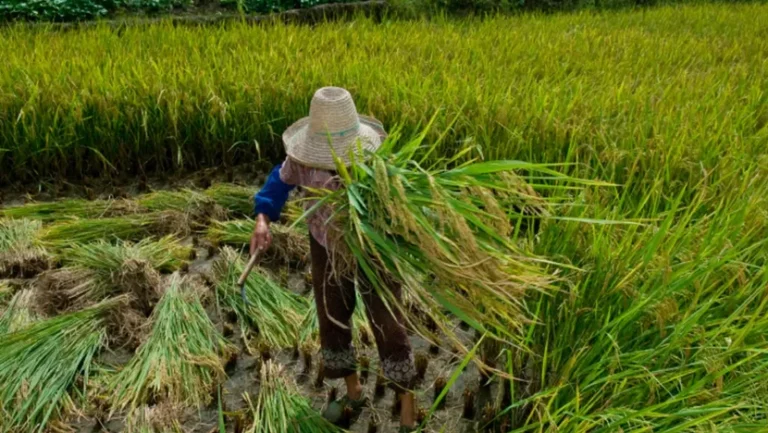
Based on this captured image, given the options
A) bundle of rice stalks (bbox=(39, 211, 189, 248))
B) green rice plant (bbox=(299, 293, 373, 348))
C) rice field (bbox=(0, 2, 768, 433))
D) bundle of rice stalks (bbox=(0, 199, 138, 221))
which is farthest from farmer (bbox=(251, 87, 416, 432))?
bundle of rice stalks (bbox=(0, 199, 138, 221))

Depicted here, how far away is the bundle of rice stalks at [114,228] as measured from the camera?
2.38m

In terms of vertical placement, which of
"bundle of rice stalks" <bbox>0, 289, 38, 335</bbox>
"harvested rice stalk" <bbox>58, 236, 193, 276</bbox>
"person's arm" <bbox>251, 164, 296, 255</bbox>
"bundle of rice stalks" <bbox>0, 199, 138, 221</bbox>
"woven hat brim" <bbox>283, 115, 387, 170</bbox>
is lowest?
"bundle of rice stalks" <bbox>0, 289, 38, 335</bbox>

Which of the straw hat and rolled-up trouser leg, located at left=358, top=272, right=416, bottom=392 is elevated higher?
the straw hat

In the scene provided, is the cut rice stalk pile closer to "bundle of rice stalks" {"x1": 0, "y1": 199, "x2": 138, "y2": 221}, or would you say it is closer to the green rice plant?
"bundle of rice stalks" {"x1": 0, "y1": 199, "x2": 138, "y2": 221}

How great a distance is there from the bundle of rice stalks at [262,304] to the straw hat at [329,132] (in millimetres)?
719

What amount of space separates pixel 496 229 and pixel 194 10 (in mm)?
4232

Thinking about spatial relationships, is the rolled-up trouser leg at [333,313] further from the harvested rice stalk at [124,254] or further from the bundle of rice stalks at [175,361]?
the harvested rice stalk at [124,254]

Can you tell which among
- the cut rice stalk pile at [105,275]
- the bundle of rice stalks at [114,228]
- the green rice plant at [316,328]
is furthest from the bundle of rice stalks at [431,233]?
the bundle of rice stalks at [114,228]

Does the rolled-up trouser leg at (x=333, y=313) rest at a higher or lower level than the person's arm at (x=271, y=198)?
lower

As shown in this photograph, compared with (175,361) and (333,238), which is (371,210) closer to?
(333,238)

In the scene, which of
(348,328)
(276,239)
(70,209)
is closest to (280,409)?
(348,328)

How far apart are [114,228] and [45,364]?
2.50 feet

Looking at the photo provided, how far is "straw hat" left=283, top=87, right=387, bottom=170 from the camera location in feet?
4.58

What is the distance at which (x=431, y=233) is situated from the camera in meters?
1.25
